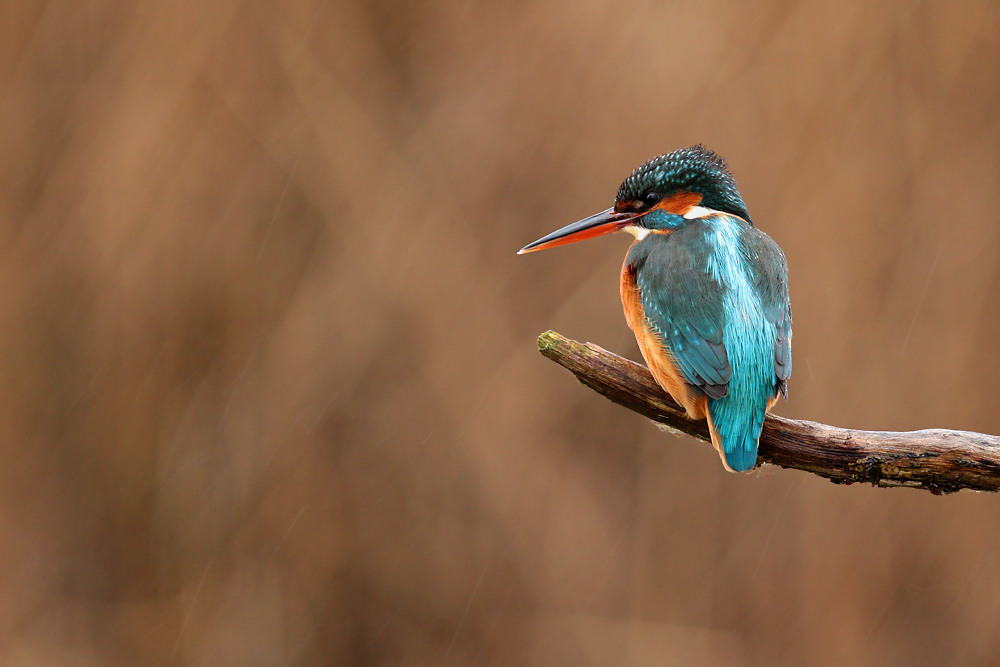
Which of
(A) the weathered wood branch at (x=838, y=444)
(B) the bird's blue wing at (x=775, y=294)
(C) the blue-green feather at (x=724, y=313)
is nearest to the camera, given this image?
(A) the weathered wood branch at (x=838, y=444)

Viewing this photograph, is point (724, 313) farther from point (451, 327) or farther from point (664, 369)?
point (451, 327)

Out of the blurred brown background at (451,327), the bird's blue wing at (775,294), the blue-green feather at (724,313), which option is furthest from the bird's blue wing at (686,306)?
the blurred brown background at (451,327)

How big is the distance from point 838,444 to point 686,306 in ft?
1.26

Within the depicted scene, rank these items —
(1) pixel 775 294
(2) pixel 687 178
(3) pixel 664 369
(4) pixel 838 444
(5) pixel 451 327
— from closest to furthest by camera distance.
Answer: (4) pixel 838 444, (3) pixel 664 369, (1) pixel 775 294, (2) pixel 687 178, (5) pixel 451 327

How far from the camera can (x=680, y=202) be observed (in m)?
1.82

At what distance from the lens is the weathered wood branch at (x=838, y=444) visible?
1.26m

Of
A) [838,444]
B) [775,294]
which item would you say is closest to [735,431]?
[838,444]

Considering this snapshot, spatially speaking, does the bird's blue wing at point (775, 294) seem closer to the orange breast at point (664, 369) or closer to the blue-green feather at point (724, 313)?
the blue-green feather at point (724, 313)

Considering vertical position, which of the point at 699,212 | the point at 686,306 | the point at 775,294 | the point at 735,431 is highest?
the point at 699,212

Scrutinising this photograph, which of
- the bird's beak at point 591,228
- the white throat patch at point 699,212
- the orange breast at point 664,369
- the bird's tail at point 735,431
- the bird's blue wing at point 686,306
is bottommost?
the bird's tail at point 735,431

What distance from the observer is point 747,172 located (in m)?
2.83

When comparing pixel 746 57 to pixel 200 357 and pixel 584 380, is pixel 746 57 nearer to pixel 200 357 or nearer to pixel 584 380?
pixel 584 380

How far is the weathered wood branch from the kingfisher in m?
0.05

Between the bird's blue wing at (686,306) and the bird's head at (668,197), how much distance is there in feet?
0.35
